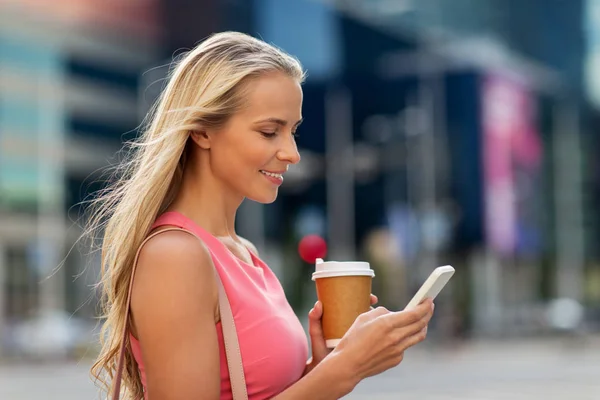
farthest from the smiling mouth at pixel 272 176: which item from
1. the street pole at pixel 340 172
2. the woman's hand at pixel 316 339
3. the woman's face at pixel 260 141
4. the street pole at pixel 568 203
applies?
the street pole at pixel 568 203

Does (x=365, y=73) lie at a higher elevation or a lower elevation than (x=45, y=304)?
higher

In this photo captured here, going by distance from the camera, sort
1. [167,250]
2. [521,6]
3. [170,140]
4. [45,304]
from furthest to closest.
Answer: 1. [521,6]
2. [45,304]
3. [170,140]
4. [167,250]

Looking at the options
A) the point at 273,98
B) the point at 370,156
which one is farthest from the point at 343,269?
the point at 370,156

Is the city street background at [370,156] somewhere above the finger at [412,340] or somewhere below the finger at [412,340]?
above

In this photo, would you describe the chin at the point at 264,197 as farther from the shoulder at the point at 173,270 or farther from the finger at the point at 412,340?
the finger at the point at 412,340

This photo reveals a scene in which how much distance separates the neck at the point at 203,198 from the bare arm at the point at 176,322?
25 cm

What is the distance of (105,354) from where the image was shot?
8.93 feet

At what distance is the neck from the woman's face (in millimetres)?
28

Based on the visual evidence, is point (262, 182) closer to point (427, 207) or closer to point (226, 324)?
point (226, 324)

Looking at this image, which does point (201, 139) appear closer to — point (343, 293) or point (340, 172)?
point (343, 293)

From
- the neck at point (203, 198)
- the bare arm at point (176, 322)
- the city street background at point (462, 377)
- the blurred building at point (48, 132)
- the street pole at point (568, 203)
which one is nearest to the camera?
the bare arm at point (176, 322)

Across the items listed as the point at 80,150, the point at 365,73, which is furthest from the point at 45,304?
the point at 365,73

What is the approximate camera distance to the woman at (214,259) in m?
2.36

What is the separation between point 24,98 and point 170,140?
1421 inches
